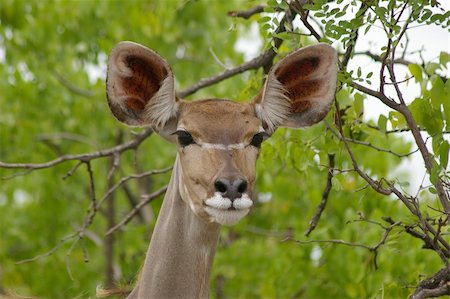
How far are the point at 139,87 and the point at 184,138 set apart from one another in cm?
47

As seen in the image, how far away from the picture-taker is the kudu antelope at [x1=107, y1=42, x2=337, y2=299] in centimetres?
625

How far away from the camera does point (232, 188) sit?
593cm

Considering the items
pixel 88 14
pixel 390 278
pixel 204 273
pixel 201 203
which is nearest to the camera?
pixel 201 203

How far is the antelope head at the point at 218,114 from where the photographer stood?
6.05 m

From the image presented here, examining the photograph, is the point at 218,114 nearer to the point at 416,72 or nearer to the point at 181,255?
the point at 181,255

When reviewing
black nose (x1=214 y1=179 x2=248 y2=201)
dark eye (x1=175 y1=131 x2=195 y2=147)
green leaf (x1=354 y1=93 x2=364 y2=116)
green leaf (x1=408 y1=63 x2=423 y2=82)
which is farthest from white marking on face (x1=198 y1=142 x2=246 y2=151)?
green leaf (x1=408 y1=63 x2=423 y2=82)

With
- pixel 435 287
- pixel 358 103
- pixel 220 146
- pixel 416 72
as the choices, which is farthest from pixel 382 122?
pixel 220 146

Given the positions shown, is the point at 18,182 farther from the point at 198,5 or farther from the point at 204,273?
the point at 204,273

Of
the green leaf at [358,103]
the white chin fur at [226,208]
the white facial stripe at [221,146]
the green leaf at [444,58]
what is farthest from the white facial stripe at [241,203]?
the green leaf at [444,58]

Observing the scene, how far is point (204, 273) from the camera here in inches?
260

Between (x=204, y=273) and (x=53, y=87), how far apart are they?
855 cm

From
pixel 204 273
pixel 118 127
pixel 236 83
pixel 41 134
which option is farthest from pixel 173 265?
pixel 41 134

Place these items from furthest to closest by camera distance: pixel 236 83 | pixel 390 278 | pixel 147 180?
pixel 147 180 < pixel 236 83 < pixel 390 278

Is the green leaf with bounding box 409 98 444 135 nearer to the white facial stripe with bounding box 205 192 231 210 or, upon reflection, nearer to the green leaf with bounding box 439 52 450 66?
the green leaf with bounding box 439 52 450 66
